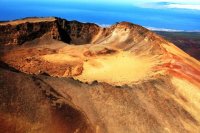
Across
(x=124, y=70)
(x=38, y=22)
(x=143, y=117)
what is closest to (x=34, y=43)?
(x=38, y=22)

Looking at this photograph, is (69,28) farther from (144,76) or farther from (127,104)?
(127,104)

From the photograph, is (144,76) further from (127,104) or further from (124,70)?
(127,104)

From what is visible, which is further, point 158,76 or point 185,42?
point 185,42

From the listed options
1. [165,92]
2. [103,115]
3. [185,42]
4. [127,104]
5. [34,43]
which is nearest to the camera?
[103,115]

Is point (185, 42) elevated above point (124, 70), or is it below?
below

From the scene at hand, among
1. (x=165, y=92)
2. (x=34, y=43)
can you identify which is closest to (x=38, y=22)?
(x=34, y=43)

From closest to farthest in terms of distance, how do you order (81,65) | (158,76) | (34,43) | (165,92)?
1. (165,92)
2. (158,76)
3. (81,65)
4. (34,43)
